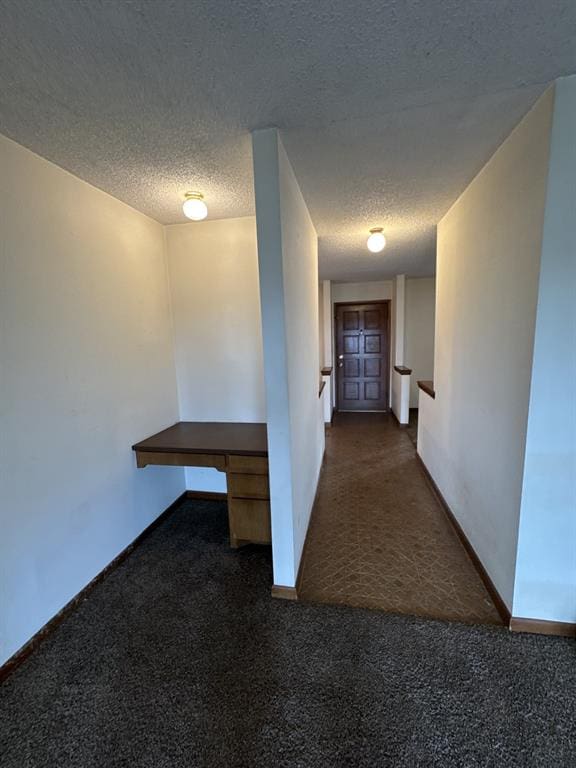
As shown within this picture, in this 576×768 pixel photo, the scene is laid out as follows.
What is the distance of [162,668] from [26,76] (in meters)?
2.44

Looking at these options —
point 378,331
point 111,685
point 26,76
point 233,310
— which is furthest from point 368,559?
point 378,331

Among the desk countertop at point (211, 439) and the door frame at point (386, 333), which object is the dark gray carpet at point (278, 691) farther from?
the door frame at point (386, 333)

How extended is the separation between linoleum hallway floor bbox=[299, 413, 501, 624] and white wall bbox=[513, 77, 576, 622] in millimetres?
341

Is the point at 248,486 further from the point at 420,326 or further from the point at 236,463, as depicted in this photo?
the point at 420,326

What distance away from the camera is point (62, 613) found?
5.76ft

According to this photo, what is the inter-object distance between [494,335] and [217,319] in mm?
2003

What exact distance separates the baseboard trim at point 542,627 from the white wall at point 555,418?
0.9 inches

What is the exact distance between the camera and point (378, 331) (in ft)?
19.9

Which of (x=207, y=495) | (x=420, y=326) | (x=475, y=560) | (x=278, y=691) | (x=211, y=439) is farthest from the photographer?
(x=420, y=326)

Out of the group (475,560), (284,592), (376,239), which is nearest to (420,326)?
(376,239)

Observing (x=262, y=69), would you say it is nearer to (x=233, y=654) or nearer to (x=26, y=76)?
(x=26, y=76)

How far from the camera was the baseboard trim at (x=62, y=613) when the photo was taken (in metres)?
1.49

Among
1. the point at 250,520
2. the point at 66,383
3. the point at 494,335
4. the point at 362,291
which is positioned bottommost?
the point at 250,520

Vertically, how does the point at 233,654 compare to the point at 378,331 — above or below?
below
